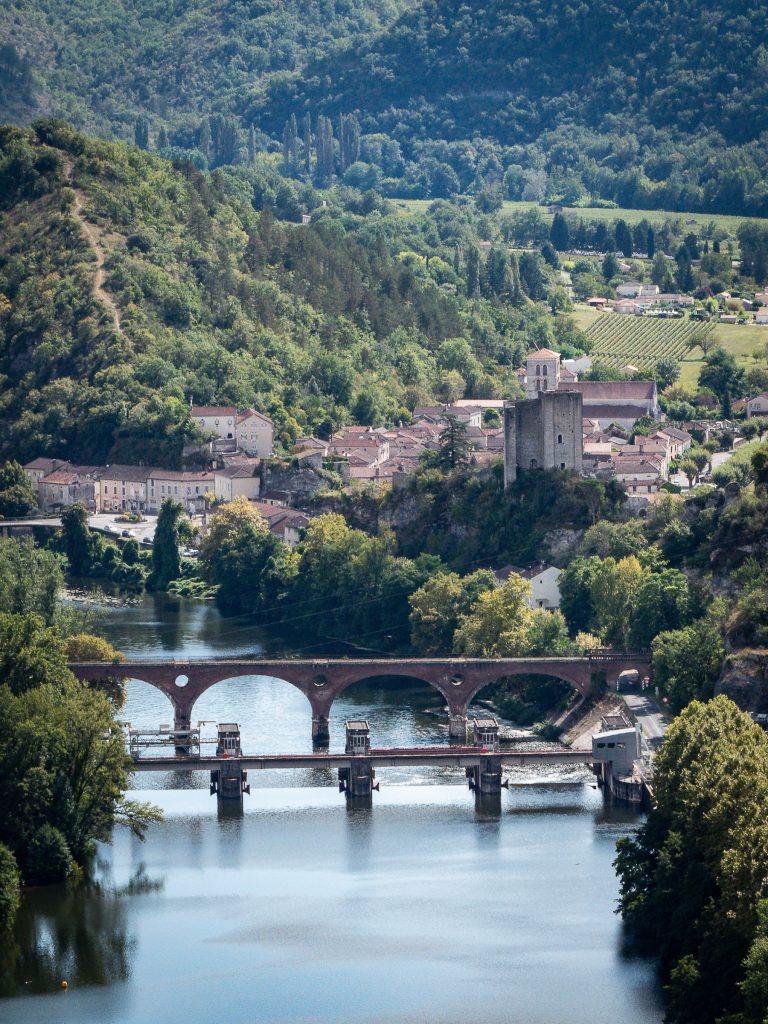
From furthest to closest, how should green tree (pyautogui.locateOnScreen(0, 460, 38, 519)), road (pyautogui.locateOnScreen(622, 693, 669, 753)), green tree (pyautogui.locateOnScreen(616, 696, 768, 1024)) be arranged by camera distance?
green tree (pyautogui.locateOnScreen(0, 460, 38, 519))
road (pyautogui.locateOnScreen(622, 693, 669, 753))
green tree (pyautogui.locateOnScreen(616, 696, 768, 1024))

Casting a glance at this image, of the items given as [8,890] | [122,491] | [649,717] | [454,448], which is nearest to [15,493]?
[122,491]

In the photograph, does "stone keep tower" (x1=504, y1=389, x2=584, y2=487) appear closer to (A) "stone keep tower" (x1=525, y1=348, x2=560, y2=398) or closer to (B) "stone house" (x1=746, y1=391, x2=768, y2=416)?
(A) "stone keep tower" (x1=525, y1=348, x2=560, y2=398)

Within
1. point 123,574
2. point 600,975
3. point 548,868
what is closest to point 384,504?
point 123,574

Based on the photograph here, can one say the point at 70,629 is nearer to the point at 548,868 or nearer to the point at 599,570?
the point at 599,570

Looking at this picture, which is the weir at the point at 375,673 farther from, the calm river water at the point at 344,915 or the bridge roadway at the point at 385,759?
the bridge roadway at the point at 385,759

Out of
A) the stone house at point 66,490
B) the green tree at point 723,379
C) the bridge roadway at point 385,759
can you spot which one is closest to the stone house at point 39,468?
the stone house at point 66,490

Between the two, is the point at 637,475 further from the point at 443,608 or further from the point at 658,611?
the point at 658,611

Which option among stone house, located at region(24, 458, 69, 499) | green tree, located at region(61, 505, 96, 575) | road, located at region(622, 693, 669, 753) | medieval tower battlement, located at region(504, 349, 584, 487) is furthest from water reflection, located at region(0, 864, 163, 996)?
stone house, located at region(24, 458, 69, 499)
